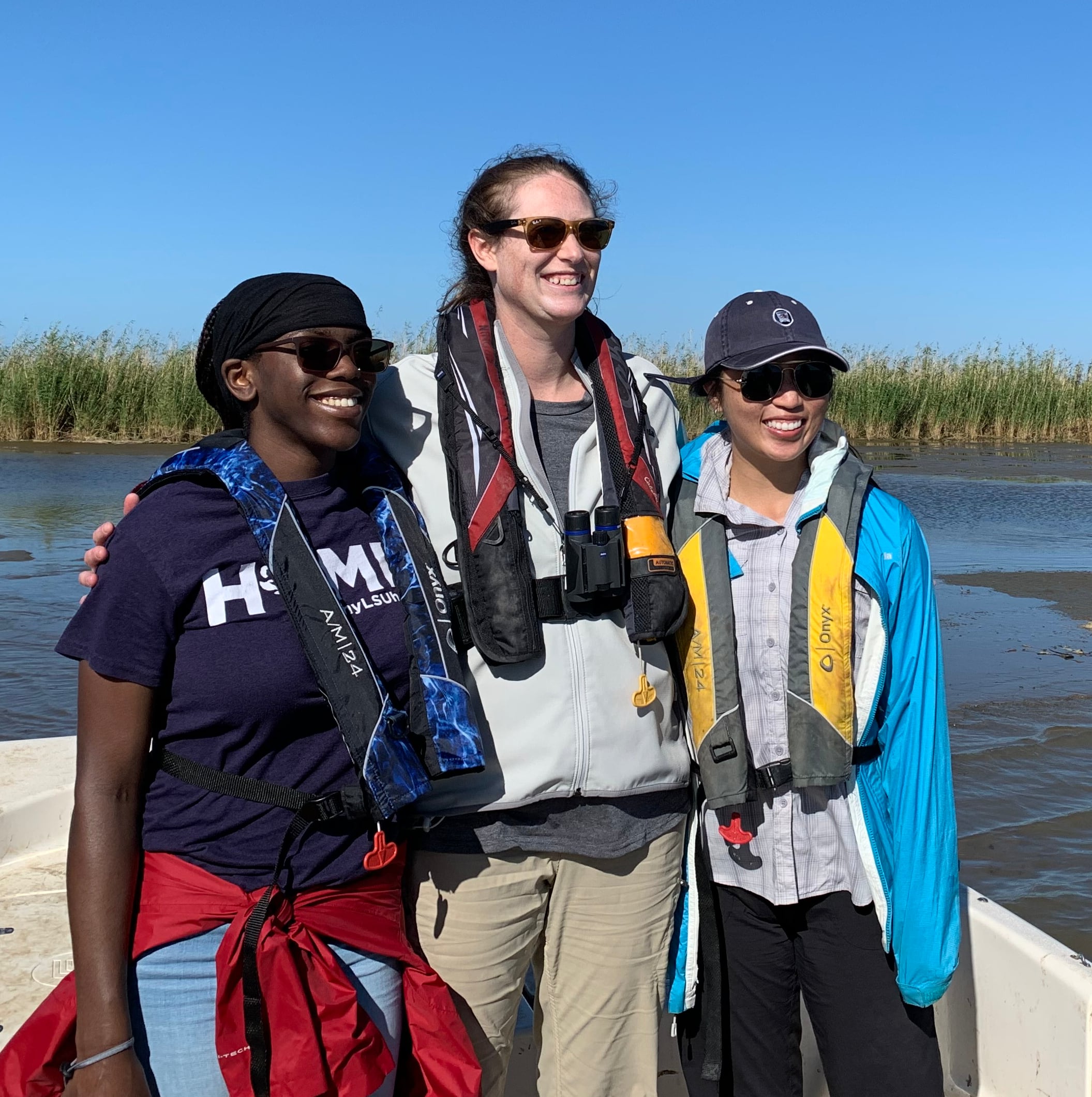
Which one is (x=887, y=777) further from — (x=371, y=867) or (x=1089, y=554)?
(x=1089, y=554)

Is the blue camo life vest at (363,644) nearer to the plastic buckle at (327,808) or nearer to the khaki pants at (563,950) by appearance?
the plastic buckle at (327,808)

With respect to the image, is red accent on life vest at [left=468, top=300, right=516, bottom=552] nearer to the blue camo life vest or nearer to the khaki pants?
the blue camo life vest

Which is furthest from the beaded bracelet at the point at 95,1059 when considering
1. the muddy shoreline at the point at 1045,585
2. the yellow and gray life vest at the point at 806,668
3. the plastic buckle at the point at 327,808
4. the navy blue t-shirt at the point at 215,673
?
the muddy shoreline at the point at 1045,585

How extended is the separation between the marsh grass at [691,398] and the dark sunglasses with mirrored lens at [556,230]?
1543 centimetres

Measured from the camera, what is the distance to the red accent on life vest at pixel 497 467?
7.63ft

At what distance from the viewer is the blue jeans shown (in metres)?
1.84

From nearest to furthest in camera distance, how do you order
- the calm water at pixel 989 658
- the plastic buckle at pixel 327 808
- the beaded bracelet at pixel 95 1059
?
the beaded bracelet at pixel 95 1059 < the plastic buckle at pixel 327 808 < the calm water at pixel 989 658

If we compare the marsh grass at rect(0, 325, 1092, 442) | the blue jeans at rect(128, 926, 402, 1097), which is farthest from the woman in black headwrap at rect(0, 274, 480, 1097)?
the marsh grass at rect(0, 325, 1092, 442)

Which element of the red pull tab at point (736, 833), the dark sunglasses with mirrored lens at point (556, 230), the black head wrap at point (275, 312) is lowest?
the red pull tab at point (736, 833)

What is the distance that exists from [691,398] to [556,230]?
15.3m

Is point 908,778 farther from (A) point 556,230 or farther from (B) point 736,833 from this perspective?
(A) point 556,230

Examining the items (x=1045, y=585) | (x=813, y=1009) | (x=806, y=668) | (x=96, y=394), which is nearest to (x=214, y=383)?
(x=806, y=668)

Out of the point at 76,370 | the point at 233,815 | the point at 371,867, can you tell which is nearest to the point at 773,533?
the point at 371,867

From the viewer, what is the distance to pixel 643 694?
2.36 meters
